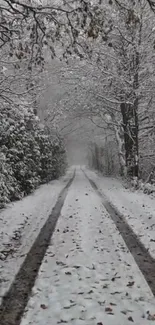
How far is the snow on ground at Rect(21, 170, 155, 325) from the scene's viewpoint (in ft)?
17.1

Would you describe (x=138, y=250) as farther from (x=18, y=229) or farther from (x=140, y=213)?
(x=140, y=213)

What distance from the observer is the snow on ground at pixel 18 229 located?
7483 millimetres

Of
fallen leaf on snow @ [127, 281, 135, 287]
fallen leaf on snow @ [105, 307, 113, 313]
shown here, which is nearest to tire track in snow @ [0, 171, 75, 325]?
fallen leaf on snow @ [105, 307, 113, 313]

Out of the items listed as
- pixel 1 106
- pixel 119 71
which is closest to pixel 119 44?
pixel 119 71

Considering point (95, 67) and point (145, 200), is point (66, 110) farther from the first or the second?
point (145, 200)

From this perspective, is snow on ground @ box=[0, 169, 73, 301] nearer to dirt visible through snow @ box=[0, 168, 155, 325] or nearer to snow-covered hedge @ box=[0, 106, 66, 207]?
dirt visible through snow @ box=[0, 168, 155, 325]

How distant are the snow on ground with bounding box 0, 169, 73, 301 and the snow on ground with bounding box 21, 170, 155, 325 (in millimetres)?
589

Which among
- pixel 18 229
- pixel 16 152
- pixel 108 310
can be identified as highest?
pixel 16 152

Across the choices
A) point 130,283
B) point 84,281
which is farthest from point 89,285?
point 130,283

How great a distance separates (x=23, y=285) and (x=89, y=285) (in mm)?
1087

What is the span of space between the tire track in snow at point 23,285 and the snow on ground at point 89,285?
12cm

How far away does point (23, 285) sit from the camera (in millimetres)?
6387

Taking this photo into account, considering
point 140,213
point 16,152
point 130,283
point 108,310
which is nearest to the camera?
point 108,310

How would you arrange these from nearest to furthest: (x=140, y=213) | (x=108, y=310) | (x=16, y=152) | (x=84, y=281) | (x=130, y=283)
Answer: (x=108, y=310)
(x=130, y=283)
(x=84, y=281)
(x=140, y=213)
(x=16, y=152)
